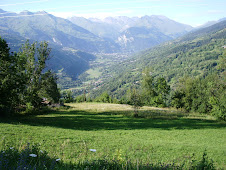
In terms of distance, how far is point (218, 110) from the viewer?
117ft

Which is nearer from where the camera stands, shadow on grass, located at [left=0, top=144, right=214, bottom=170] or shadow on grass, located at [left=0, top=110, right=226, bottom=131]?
shadow on grass, located at [left=0, top=144, right=214, bottom=170]

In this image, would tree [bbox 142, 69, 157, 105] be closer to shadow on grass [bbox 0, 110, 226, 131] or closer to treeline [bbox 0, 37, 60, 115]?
shadow on grass [bbox 0, 110, 226, 131]

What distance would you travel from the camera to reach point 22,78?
24547 millimetres

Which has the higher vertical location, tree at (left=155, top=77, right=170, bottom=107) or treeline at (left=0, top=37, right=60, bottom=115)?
treeline at (left=0, top=37, right=60, bottom=115)

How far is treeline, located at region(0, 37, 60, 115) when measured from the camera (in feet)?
74.6

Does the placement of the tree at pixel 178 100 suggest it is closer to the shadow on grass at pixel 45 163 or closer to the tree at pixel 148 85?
the tree at pixel 148 85

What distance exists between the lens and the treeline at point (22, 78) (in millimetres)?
22750

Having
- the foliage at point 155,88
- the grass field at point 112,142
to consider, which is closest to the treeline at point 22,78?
the grass field at point 112,142

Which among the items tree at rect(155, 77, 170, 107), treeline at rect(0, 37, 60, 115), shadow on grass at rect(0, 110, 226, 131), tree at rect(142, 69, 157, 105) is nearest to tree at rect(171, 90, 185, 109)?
tree at rect(155, 77, 170, 107)

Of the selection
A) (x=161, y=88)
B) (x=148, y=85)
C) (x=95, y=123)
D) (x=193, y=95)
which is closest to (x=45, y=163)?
(x=95, y=123)

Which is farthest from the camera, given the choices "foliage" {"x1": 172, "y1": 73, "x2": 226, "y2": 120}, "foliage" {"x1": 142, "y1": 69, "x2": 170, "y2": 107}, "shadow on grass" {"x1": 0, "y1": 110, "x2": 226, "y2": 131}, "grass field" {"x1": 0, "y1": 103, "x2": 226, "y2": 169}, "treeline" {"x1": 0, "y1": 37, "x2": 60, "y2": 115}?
"foliage" {"x1": 142, "y1": 69, "x2": 170, "y2": 107}

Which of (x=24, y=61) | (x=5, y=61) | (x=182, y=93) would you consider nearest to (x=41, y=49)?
(x=24, y=61)

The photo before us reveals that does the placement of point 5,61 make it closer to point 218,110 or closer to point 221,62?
point 218,110

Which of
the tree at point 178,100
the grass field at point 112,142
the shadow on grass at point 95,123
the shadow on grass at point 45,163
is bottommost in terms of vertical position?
the tree at point 178,100
